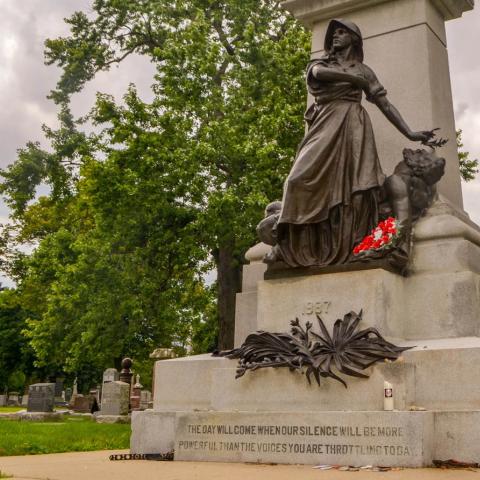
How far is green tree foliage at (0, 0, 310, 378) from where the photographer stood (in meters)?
20.2

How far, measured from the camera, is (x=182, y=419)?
23.9 ft

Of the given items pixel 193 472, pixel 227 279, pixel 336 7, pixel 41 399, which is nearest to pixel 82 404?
pixel 41 399

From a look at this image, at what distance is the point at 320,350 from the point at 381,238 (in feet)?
4.66

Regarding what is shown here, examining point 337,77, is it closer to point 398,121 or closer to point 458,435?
point 398,121

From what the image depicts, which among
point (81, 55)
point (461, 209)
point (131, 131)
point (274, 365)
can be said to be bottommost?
point (274, 365)

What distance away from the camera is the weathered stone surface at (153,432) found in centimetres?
782

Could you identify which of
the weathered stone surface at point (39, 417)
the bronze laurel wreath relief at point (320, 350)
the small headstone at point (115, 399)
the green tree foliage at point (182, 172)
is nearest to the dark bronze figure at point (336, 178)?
the bronze laurel wreath relief at point (320, 350)

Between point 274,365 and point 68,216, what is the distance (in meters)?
31.0

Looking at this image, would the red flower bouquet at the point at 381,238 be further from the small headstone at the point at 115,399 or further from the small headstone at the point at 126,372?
the small headstone at the point at 126,372

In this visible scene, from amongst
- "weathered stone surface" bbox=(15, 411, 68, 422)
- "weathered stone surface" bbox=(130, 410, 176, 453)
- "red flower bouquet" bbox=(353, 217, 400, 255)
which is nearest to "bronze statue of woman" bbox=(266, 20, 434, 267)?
"red flower bouquet" bbox=(353, 217, 400, 255)

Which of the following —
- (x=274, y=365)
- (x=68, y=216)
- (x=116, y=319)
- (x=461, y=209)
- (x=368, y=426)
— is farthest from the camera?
(x=68, y=216)

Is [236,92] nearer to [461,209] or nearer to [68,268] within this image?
[68,268]

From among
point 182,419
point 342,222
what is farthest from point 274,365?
point 342,222

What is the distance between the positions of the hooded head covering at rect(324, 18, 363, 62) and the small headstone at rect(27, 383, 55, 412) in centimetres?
2059
